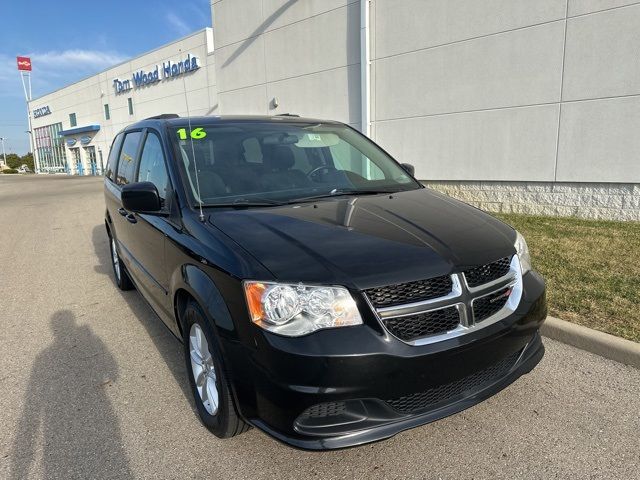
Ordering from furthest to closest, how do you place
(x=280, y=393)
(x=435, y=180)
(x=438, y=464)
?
(x=435, y=180), (x=438, y=464), (x=280, y=393)

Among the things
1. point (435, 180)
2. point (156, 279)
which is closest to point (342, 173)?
point (156, 279)

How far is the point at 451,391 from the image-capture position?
88.0 inches

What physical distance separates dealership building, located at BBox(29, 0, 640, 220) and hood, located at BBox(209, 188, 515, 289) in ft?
7.99

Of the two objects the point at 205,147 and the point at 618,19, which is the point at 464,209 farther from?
the point at 618,19

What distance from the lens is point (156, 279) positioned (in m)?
3.43

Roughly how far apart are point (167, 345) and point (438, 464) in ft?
7.97

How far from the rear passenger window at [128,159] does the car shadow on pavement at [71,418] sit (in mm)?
1558

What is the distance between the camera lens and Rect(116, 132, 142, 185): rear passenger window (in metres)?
4.25

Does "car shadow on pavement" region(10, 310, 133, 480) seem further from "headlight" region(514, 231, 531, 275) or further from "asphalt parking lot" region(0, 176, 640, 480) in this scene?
"headlight" region(514, 231, 531, 275)

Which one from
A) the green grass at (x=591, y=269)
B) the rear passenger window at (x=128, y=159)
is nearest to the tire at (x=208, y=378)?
the rear passenger window at (x=128, y=159)

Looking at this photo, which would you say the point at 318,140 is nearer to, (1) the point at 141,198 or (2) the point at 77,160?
(1) the point at 141,198

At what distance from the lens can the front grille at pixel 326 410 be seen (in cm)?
201

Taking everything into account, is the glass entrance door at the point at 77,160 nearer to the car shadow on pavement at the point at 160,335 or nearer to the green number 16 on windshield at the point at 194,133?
the car shadow on pavement at the point at 160,335

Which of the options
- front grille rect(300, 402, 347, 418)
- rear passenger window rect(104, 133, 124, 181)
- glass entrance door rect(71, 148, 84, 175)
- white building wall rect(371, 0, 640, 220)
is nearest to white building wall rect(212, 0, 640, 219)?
white building wall rect(371, 0, 640, 220)
